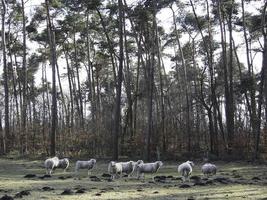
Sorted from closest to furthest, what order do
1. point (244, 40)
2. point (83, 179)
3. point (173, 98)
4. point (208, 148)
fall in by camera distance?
point (83, 179) → point (208, 148) → point (244, 40) → point (173, 98)

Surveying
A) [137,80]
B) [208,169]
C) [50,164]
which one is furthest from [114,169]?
[137,80]

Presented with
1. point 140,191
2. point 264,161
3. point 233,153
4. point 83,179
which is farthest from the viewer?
point 233,153

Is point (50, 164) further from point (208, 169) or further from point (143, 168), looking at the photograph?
point (208, 169)

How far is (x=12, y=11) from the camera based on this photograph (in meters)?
41.6

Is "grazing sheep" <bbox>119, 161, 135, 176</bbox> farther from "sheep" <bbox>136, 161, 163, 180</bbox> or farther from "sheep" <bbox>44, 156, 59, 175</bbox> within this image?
"sheep" <bbox>44, 156, 59, 175</bbox>

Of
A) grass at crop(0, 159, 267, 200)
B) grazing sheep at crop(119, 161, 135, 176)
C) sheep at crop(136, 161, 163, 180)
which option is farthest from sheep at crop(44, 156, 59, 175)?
sheep at crop(136, 161, 163, 180)

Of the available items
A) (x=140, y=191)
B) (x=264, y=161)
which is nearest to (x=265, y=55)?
(x=264, y=161)

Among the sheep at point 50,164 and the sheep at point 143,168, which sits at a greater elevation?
the sheep at point 50,164

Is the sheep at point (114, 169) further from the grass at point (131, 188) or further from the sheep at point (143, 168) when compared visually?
the sheep at point (143, 168)

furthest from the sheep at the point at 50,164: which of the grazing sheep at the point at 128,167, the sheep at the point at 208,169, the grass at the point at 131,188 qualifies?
the sheep at the point at 208,169

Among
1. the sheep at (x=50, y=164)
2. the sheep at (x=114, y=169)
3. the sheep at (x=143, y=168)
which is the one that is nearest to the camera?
the sheep at (x=114, y=169)

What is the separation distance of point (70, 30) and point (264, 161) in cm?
2006

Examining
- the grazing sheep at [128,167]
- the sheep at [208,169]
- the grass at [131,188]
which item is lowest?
the grass at [131,188]

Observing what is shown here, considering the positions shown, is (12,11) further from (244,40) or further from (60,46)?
(244,40)
